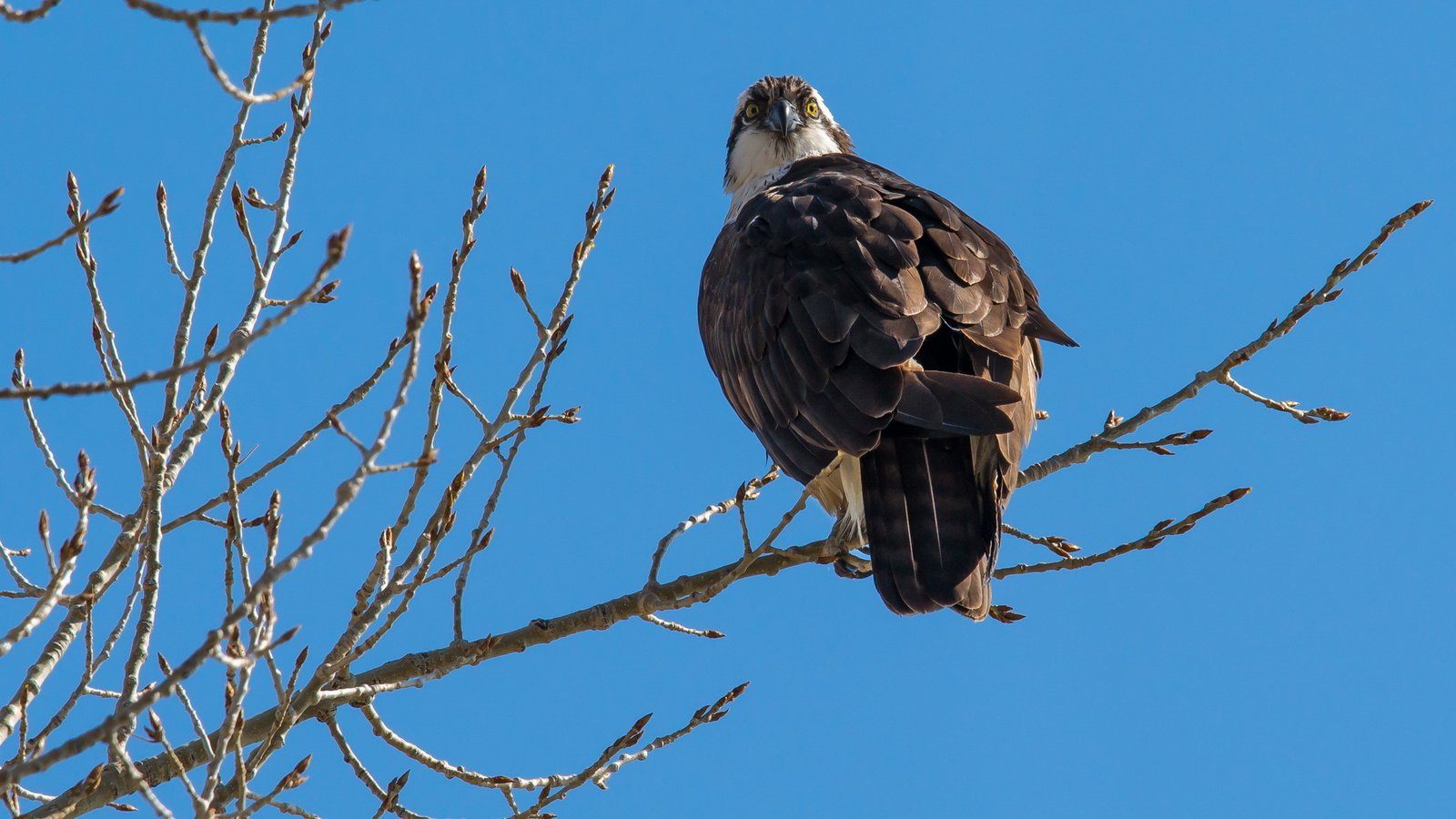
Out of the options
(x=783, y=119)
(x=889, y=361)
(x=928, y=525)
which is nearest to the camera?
(x=928, y=525)

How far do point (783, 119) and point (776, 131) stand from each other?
9cm

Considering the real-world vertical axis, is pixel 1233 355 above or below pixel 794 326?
below

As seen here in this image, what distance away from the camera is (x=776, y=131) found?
825 cm

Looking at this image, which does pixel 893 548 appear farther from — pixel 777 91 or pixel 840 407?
pixel 777 91

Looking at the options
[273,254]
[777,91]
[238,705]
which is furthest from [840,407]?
[777,91]

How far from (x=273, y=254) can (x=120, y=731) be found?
143 centimetres

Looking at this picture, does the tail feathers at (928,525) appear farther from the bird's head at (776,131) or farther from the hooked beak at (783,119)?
the hooked beak at (783,119)

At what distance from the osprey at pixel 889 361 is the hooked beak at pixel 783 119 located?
166 centimetres

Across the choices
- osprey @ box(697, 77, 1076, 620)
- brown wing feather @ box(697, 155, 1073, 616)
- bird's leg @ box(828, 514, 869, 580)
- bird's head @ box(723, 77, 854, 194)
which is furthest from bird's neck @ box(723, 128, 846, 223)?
bird's leg @ box(828, 514, 869, 580)

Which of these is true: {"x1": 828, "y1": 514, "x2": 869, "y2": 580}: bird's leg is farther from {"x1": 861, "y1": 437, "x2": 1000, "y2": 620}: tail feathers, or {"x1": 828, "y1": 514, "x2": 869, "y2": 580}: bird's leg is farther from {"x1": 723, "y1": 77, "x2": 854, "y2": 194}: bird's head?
{"x1": 723, "y1": 77, "x2": 854, "y2": 194}: bird's head

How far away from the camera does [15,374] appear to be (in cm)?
470

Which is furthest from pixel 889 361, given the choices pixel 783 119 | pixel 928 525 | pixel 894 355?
pixel 783 119

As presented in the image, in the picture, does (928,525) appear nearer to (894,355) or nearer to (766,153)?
(894,355)

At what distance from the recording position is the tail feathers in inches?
187
